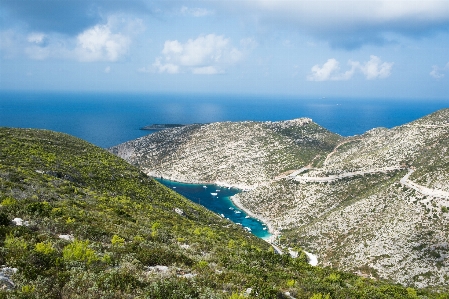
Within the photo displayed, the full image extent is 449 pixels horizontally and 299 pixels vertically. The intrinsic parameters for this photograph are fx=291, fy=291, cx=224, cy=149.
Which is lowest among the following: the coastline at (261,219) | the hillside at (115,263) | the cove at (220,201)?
the cove at (220,201)

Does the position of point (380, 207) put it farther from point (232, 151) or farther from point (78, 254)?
point (232, 151)

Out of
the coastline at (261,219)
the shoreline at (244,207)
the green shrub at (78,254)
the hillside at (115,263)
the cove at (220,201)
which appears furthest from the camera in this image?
the cove at (220,201)

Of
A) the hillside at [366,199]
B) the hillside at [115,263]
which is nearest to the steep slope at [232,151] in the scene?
the hillside at [366,199]

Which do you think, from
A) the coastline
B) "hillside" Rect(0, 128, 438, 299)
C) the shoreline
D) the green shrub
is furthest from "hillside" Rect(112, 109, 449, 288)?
the green shrub

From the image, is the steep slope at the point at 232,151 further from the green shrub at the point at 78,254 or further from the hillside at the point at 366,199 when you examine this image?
the green shrub at the point at 78,254

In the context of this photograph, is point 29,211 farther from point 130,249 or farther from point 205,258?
point 205,258

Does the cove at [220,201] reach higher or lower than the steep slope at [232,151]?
lower

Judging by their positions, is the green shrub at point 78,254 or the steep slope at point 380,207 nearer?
the green shrub at point 78,254

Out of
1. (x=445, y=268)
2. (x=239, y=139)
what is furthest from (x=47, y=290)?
(x=239, y=139)
